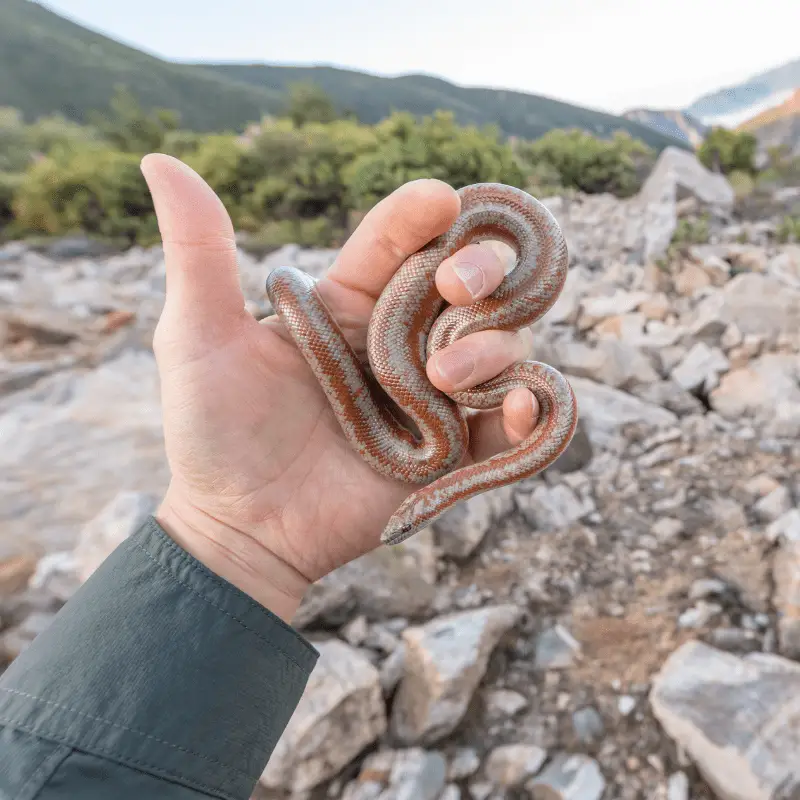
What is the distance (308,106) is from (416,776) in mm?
25719

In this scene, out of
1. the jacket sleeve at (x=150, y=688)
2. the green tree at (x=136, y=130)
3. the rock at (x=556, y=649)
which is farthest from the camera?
the green tree at (x=136, y=130)

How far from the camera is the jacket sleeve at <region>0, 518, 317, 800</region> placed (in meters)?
1.29

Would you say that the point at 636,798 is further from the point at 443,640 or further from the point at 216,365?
the point at 216,365

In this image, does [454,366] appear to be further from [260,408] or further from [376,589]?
[376,589]

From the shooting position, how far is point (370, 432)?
7.50 feet

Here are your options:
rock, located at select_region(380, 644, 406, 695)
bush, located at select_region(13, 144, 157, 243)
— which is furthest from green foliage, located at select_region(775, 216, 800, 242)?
bush, located at select_region(13, 144, 157, 243)

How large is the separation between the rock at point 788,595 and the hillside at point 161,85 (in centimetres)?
3975

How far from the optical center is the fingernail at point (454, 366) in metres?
2.04

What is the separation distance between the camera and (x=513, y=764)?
243cm

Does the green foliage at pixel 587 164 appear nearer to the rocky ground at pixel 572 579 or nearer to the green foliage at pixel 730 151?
the green foliage at pixel 730 151

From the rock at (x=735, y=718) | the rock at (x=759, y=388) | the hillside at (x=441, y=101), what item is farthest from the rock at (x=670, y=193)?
the rock at (x=735, y=718)

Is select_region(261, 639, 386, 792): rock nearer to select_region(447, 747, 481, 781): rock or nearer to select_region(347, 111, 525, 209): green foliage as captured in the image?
select_region(447, 747, 481, 781): rock

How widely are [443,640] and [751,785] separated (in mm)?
1330

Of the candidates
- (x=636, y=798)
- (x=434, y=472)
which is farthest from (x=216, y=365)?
(x=636, y=798)
